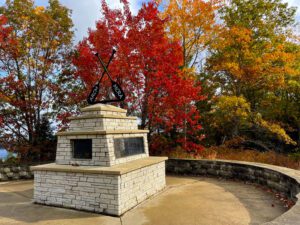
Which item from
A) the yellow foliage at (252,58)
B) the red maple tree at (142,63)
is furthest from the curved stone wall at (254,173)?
the yellow foliage at (252,58)

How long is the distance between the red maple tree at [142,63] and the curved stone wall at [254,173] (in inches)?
80.1

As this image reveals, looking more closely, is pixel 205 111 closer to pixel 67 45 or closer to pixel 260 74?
pixel 260 74

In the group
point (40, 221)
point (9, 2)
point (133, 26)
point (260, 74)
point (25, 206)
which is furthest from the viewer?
point (260, 74)

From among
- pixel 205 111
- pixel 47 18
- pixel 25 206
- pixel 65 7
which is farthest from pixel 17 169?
pixel 205 111

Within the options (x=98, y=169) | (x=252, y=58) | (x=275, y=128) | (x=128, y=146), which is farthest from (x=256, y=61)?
(x=98, y=169)

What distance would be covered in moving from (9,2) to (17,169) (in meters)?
8.15

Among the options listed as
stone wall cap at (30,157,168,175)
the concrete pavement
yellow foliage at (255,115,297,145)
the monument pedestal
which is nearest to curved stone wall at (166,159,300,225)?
the concrete pavement

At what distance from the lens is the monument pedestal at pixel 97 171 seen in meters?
5.66

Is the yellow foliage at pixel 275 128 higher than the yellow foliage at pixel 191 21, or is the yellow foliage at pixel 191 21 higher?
the yellow foliage at pixel 191 21

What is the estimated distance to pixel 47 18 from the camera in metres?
11.9

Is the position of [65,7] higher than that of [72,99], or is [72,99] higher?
[65,7]

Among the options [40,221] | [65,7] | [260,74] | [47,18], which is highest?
[65,7]

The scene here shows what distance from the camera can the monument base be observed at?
18.3ft

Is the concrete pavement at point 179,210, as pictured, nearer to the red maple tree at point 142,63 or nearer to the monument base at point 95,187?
the monument base at point 95,187
